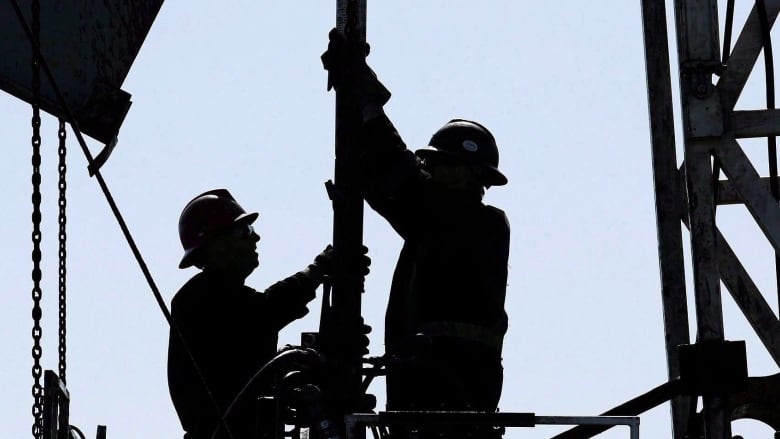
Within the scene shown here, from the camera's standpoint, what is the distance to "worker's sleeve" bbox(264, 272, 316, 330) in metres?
8.95

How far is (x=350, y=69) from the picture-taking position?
27.0 ft

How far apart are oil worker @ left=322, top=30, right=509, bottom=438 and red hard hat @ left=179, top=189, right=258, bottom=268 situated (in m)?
1.18

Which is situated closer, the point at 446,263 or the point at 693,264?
the point at 693,264

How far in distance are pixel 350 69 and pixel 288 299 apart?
55.5 inches

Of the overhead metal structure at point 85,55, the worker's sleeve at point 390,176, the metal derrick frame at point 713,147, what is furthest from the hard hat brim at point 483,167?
the overhead metal structure at point 85,55

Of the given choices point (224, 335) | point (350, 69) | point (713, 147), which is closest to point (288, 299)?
point (224, 335)

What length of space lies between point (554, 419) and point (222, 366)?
7.73 feet

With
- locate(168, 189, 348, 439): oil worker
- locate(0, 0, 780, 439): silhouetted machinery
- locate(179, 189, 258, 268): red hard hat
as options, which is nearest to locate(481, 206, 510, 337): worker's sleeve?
locate(168, 189, 348, 439): oil worker

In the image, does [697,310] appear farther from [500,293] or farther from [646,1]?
[646,1]

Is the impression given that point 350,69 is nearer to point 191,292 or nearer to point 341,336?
point 341,336

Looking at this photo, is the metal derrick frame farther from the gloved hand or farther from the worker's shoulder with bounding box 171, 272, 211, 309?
the worker's shoulder with bounding box 171, 272, 211, 309

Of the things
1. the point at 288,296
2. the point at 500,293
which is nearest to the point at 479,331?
the point at 500,293

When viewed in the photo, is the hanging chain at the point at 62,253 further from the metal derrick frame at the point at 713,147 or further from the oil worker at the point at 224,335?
the metal derrick frame at the point at 713,147

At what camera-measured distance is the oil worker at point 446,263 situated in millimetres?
8633
